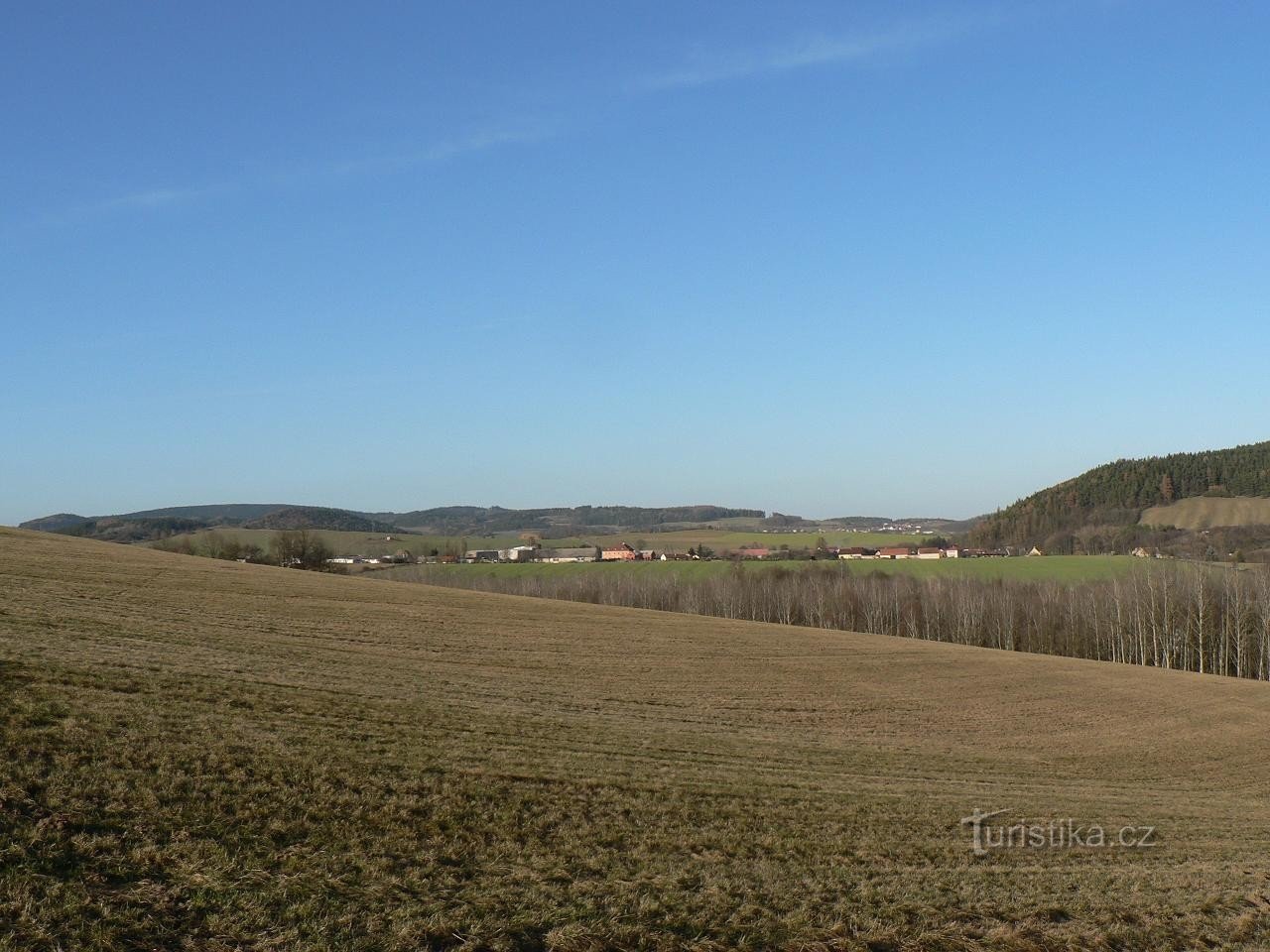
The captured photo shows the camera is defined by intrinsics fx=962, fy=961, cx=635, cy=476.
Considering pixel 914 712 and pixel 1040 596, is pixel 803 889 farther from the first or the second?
pixel 1040 596

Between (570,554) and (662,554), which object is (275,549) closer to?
(570,554)

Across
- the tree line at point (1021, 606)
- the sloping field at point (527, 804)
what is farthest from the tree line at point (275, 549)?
the sloping field at point (527, 804)

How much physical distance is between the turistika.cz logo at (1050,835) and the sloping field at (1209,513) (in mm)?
128335

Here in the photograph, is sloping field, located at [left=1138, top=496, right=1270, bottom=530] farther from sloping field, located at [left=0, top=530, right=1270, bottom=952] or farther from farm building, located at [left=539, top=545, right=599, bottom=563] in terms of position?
sloping field, located at [left=0, top=530, right=1270, bottom=952]

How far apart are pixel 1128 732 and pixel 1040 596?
5205cm

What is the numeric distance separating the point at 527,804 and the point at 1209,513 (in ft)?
498

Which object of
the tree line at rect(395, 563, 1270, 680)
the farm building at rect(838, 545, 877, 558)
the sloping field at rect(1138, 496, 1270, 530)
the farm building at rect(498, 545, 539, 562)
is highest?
the sloping field at rect(1138, 496, 1270, 530)

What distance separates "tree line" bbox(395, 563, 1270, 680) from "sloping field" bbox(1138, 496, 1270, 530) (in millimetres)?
59477

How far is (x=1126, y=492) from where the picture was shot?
500 feet

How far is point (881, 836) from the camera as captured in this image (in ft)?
53.6

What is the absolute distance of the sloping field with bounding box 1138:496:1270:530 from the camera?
134125 millimetres

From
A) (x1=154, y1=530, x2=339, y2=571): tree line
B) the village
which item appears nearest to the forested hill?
the village

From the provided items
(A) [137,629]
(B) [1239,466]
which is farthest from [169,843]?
(B) [1239,466]

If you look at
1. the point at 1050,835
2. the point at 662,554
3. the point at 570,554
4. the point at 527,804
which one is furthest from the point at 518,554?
the point at 527,804
